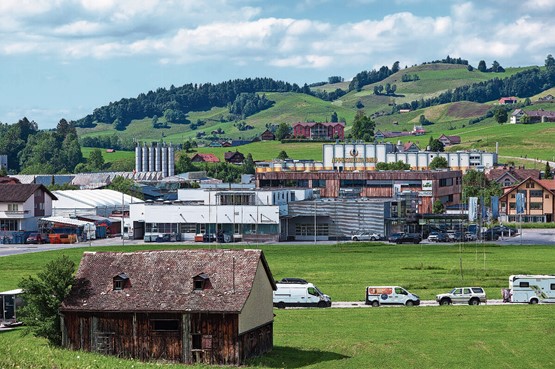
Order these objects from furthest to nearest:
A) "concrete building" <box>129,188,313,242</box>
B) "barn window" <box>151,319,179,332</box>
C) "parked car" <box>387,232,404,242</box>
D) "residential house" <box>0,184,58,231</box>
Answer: "residential house" <box>0,184,58,231</box>, "concrete building" <box>129,188,313,242</box>, "parked car" <box>387,232,404,242</box>, "barn window" <box>151,319,179,332</box>

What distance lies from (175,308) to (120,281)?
11.8 ft

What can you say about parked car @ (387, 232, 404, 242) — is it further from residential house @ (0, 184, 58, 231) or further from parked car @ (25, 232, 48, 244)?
residential house @ (0, 184, 58, 231)

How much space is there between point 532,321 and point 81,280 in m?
24.0

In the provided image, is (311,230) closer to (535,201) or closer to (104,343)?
(535,201)

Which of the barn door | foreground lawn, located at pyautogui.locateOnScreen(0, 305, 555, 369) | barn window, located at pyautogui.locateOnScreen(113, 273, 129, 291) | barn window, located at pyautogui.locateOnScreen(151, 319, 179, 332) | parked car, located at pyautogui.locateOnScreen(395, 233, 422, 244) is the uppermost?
barn window, located at pyautogui.locateOnScreen(113, 273, 129, 291)

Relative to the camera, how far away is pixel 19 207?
443 feet

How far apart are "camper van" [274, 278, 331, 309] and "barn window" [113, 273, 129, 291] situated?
56.6 ft

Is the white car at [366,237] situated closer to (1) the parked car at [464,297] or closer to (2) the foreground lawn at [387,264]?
(2) the foreground lawn at [387,264]

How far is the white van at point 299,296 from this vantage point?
68188 mm

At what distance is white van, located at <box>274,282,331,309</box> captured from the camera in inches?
2685

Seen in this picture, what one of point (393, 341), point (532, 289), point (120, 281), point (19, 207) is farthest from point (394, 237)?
point (120, 281)

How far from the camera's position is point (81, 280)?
5312cm

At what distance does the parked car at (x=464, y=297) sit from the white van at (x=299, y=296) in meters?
7.06

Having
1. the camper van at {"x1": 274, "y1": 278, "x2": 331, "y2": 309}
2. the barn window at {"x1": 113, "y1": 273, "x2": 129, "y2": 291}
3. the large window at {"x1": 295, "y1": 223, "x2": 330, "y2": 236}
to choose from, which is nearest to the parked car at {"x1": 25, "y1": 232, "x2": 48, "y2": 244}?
the large window at {"x1": 295, "y1": 223, "x2": 330, "y2": 236}
